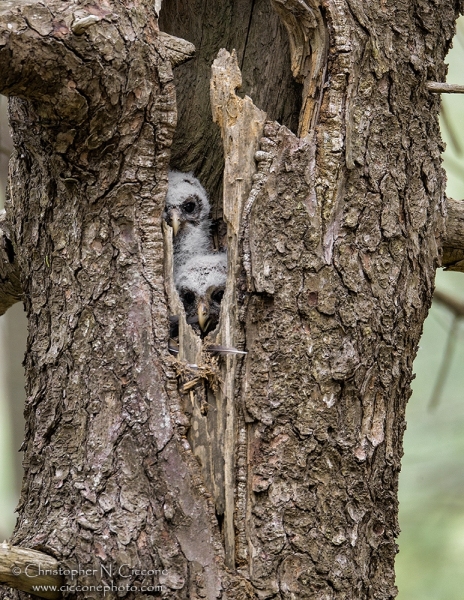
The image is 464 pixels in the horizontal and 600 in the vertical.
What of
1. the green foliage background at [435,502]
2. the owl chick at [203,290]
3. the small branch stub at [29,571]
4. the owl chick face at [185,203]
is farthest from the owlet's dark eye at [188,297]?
the green foliage background at [435,502]

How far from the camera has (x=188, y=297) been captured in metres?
2.57

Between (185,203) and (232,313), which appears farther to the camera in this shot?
(185,203)

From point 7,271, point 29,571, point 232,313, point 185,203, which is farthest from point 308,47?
point 29,571

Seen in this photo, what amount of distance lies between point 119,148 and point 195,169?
959mm

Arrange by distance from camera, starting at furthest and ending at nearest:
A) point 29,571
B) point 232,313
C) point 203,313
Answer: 1. point 203,313
2. point 232,313
3. point 29,571

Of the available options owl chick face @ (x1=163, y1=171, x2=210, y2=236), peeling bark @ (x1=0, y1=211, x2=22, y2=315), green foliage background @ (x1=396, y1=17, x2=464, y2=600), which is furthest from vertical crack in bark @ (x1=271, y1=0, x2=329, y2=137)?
green foliage background @ (x1=396, y1=17, x2=464, y2=600)

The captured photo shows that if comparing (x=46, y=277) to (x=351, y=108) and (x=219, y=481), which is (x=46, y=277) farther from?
(x=351, y=108)

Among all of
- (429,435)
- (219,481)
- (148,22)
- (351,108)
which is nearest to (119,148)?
(148,22)

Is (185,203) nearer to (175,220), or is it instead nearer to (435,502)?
(175,220)

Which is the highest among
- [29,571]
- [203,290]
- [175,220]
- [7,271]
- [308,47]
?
[308,47]

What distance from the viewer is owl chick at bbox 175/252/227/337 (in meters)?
2.51

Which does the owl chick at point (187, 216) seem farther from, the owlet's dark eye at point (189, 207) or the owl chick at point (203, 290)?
the owl chick at point (203, 290)

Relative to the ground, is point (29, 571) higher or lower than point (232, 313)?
lower

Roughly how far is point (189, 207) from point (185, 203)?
6 centimetres
